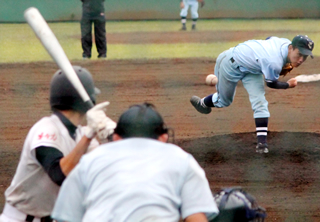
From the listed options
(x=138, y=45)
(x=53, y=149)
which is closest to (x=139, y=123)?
(x=53, y=149)

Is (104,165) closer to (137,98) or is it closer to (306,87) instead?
(137,98)

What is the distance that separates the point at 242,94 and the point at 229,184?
398 centimetres

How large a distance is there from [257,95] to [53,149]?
9.99ft

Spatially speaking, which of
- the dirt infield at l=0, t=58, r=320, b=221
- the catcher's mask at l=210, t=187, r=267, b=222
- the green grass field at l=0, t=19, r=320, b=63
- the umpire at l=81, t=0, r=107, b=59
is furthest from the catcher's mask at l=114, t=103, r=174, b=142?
the green grass field at l=0, t=19, r=320, b=63

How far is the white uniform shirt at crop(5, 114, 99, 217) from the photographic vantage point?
2154 millimetres

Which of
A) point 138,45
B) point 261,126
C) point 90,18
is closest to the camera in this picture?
point 261,126

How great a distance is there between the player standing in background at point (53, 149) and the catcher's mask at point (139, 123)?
222 mm

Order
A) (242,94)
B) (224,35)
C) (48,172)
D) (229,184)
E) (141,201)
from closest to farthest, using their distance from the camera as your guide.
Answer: (141,201) → (48,172) → (229,184) → (242,94) → (224,35)

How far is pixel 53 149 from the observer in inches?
83.0

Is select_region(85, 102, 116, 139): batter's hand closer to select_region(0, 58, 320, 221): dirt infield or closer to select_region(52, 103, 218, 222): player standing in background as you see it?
select_region(52, 103, 218, 222): player standing in background

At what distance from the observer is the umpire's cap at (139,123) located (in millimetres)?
1819

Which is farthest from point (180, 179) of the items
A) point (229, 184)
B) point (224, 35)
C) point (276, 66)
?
point (224, 35)

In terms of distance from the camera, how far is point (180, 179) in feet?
5.70

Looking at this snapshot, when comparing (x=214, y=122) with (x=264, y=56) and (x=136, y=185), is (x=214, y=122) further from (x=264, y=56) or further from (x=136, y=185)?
(x=136, y=185)
